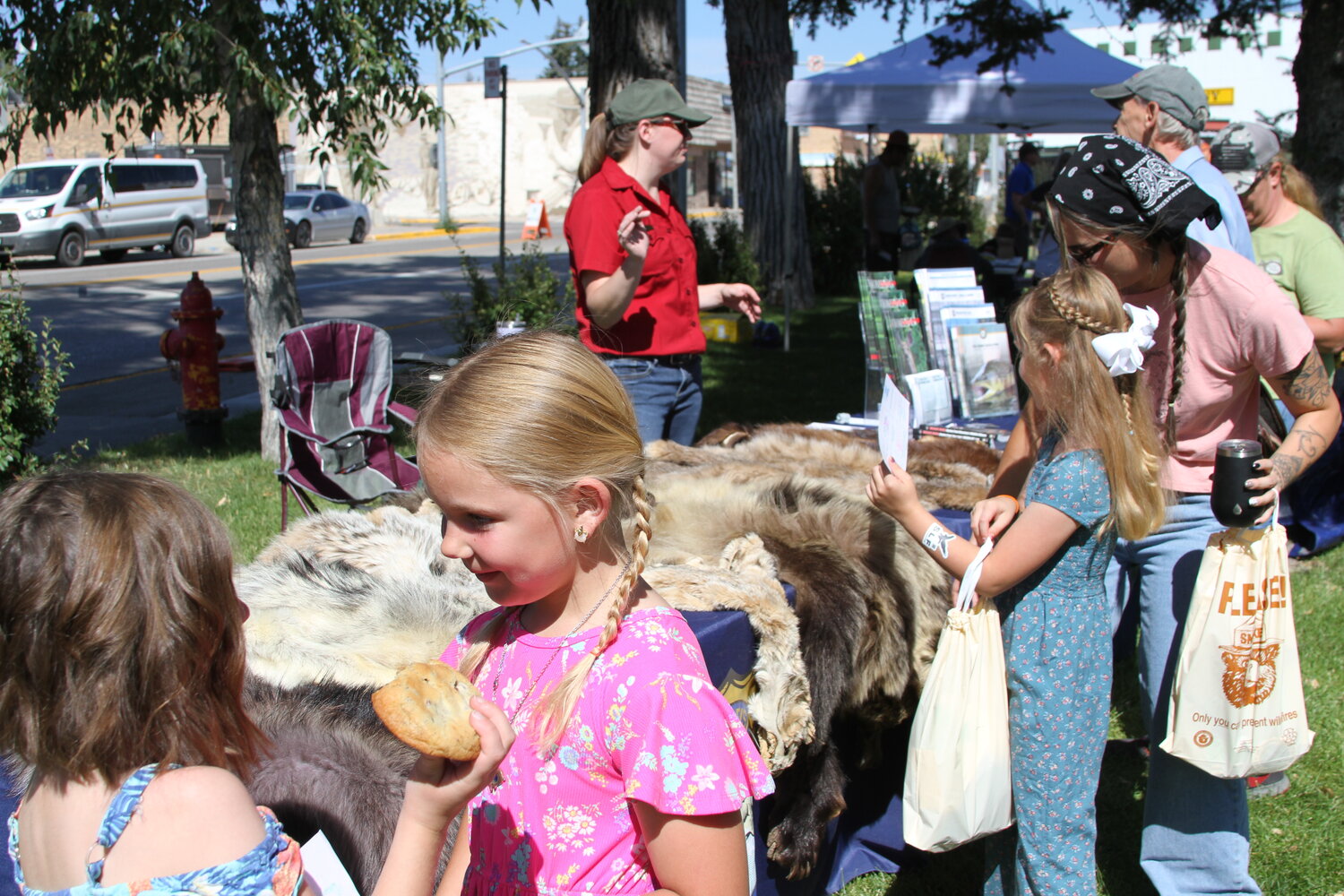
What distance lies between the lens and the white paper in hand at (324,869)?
5.46 ft

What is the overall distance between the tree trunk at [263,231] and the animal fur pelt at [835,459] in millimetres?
3647

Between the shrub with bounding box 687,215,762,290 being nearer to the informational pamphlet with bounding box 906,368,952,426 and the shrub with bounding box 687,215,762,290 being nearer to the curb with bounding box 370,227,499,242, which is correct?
the informational pamphlet with bounding box 906,368,952,426

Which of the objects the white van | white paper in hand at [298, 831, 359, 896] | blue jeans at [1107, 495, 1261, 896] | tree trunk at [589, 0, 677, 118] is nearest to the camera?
white paper in hand at [298, 831, 359, 896]

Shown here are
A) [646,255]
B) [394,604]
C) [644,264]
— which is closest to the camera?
[394,604]

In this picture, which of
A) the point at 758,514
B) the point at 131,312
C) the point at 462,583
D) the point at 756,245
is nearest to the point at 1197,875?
the point at 758,514

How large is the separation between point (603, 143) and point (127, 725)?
10.1 ft

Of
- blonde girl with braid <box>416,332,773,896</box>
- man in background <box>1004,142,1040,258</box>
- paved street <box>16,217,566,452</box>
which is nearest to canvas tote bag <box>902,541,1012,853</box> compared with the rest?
blonde girl with braid <box>416,332,773,896</box>

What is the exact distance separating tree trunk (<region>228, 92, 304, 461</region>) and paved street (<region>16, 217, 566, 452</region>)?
0.94 metres

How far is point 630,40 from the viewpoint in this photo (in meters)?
7.73

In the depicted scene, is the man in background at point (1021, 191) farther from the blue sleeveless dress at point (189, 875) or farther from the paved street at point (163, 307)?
the blue sleeveless dress at point (189, 875)

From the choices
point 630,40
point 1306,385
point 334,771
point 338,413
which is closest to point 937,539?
point 1306,385

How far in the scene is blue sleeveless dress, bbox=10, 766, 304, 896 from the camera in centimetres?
130

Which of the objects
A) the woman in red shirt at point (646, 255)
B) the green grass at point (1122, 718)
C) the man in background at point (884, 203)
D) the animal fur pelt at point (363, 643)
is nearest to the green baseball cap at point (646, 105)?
the woman in red shirt at point (646, 255)

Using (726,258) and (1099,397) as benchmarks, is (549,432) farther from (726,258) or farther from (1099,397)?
(726,258)
